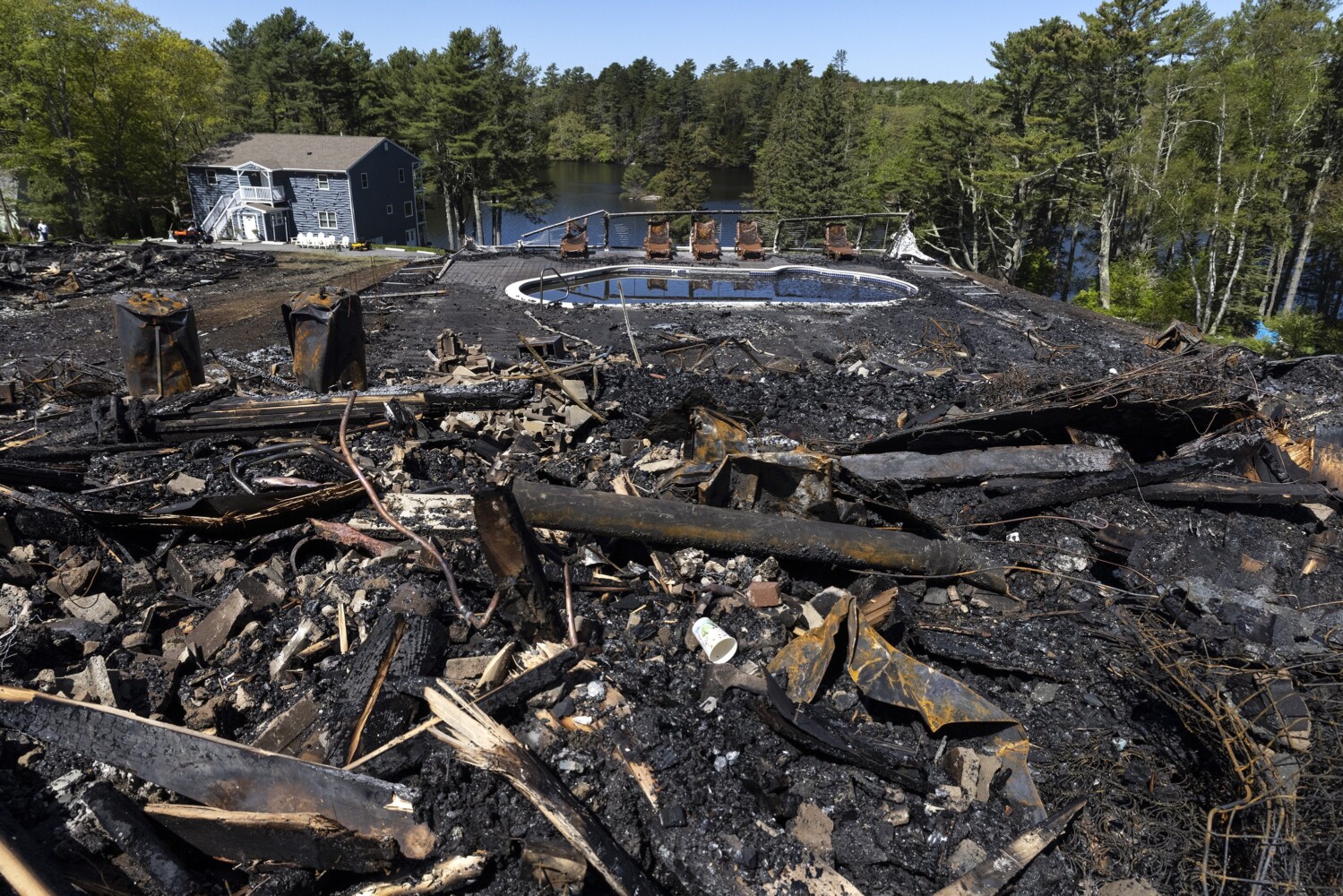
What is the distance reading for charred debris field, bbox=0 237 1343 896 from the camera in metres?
3.05

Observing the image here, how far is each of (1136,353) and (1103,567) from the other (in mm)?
7752

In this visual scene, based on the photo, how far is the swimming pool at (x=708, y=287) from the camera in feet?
53.7

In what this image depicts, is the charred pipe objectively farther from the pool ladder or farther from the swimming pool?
the pool ladder

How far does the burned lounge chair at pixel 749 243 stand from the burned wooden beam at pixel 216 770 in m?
19.4

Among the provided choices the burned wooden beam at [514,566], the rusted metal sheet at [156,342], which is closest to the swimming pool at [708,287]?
the rusted metal sheet at [156,342]

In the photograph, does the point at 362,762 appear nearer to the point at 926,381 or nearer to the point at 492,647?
the point at 492,647

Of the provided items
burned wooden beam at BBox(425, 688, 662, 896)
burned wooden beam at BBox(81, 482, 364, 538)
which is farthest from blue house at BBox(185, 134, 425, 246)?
burned wooden beam at BBox(425, 688, 662, 896)

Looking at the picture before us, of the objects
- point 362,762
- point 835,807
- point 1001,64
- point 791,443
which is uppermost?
point 1001,64

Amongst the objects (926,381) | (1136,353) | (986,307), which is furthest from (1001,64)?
(926,381)

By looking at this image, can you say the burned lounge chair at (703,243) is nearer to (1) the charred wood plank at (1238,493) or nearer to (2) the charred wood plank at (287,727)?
(1) the charred wood plank at (1238,493)

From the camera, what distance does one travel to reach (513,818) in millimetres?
3080

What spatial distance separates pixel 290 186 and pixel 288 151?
214cm

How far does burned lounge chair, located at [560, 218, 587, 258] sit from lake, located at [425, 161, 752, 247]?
70.3 ft

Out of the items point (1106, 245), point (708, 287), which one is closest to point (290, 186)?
point (708, 287)
